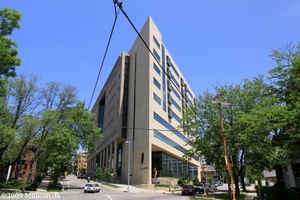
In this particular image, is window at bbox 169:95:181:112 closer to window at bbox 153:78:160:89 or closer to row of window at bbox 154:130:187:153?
window at bbox 153:78:160:89

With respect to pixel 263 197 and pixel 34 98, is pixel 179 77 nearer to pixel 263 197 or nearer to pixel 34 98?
pixel 34 98

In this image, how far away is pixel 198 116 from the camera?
27.4 meters

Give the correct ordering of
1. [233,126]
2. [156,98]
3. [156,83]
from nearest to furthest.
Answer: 1. [233,126]
2. [156,98]
3. [156,83]

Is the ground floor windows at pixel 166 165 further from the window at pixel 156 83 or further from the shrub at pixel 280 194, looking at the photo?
the shrub at pixel 280 194

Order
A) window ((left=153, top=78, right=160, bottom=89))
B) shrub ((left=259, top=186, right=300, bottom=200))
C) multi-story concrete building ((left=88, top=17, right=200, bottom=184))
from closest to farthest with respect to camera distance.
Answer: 1. shrub ((left=259, top=186, right=300, bottom=200))
2. multi-story concrete building ((left=88, top=17, right=200, bottom=184))
3. window ((left=153, top=78, right=160, bottom=89))

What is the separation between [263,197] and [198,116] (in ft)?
36.2

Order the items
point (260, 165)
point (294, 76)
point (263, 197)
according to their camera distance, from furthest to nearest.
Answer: point (260, 165) < point (263, 197) < point (294, 76)

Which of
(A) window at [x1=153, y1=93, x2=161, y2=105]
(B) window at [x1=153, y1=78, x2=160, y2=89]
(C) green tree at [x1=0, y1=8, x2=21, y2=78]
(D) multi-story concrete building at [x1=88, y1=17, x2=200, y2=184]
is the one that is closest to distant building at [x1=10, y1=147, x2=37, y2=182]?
(D) multi-story concrete building at [x1=88, y1=17, x2=200, y2=184]

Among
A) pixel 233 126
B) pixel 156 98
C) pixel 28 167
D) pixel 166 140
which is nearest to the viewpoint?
Result: pixel 233 126

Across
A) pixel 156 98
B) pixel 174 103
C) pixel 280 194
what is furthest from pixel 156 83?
pixel 280 194

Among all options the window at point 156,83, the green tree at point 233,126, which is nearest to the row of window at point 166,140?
the window at point 156,83

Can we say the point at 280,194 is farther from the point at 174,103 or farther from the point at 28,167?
the point at 174,103

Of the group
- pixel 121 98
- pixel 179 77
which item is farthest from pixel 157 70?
pixel 179 77

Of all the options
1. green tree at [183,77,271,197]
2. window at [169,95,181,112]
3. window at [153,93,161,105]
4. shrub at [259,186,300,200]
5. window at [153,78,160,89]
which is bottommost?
shrub at [259,186,300,200]
